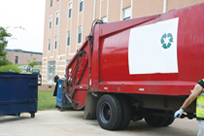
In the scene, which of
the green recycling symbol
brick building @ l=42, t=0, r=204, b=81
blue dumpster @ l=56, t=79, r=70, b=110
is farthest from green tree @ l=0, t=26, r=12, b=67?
the green recycling symbol

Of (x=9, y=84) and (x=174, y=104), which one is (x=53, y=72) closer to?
(x=9, y=84)

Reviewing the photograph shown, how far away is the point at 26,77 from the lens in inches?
294

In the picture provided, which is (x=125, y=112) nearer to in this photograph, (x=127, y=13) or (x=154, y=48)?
(x=154, y=48)

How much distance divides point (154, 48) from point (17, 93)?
14.6 ft

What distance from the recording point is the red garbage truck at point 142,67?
438 cm

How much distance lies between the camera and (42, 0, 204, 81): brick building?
12.3 metres

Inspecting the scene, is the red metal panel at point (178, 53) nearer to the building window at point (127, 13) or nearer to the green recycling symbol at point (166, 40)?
the green recycling symbol at point (166, 40)

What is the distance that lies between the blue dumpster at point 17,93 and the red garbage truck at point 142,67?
154 cm

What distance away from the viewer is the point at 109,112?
6.18m

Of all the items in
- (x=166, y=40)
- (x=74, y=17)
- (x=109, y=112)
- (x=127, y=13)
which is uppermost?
(x=74, y=17)

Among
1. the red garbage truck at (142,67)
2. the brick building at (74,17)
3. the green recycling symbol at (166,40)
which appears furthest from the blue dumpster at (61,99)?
the brick building at (74,17)

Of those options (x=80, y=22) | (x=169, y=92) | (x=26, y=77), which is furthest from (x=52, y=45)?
(x=169, y=92)

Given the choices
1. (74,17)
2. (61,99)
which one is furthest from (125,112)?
(74,17)

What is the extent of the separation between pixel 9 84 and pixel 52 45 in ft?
63.0
